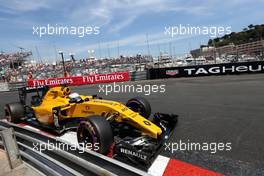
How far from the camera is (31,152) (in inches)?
155

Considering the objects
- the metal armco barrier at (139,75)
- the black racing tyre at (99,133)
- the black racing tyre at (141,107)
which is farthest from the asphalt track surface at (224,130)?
the metal armco barrier at (139,75)

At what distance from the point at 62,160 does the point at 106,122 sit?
1.06 m

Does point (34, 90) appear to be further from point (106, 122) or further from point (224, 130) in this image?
point (224, 130)

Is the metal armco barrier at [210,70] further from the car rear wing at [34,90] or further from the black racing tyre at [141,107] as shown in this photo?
the car rear wing at [34,90]

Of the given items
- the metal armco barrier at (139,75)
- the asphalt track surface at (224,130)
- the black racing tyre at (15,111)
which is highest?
the metal armco barrier at (139,75)

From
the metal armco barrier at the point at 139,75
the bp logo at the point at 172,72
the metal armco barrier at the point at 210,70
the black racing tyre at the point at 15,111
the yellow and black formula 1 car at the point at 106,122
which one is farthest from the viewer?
the metal armco barrier at the point at 139,75

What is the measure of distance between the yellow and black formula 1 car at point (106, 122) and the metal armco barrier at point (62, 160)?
2.62 feet

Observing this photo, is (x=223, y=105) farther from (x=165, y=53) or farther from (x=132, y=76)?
(x=165, y=53)

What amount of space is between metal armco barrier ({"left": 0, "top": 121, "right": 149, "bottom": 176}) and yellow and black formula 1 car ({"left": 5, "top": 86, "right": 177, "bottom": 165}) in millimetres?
799

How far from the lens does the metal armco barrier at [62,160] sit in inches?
101

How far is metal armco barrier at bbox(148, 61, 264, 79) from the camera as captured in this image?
1657 cm

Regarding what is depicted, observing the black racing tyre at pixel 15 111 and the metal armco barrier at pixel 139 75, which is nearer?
the black racing tyre at pixel 15 111

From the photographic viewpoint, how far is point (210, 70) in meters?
18.0

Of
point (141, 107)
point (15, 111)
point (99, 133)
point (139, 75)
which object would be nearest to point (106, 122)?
point (99, 133)
